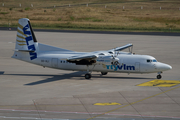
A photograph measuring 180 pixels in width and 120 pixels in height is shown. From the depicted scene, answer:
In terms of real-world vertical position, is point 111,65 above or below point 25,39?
below

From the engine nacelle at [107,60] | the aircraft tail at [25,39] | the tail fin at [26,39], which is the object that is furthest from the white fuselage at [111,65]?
the tail fin at [26,39]

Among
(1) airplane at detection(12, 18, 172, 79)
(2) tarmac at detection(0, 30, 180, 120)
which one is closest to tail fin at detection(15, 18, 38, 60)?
(1) airplane at detection(12, 18, 172, 79)

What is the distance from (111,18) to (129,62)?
78.8 meters

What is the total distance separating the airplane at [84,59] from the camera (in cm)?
3025

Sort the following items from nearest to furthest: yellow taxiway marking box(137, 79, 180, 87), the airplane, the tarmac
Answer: the tarmac, yellow taxiway marking box(137, 79, 180, 87), the airplane

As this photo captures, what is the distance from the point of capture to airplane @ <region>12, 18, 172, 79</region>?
3025 cm

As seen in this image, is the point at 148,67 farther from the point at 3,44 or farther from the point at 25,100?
the point at 3,44

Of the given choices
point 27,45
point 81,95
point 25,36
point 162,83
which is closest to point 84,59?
point 81,95

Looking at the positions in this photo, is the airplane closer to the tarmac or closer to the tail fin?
the tail fin

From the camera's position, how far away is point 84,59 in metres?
30.4

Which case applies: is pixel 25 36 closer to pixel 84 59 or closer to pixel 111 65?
pixel 84 59

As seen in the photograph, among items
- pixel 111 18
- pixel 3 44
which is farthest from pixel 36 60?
pixel 111 18

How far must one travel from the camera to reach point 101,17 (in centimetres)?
10919

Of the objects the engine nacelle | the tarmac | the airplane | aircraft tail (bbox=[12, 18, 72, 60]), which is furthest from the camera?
aircraft tail (bbox=[12, 18, 72, 60])
